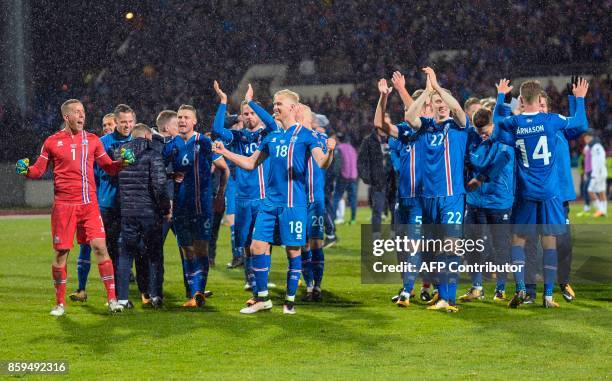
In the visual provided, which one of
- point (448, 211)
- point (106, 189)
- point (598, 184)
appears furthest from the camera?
point (598, 184)

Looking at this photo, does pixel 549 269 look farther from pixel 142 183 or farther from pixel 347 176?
pixel 347 176

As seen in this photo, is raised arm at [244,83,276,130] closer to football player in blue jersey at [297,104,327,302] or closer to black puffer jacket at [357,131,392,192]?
football player in blue jersey at [297,104,327,302]

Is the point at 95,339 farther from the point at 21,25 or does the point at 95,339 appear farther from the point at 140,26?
the point at 140,26

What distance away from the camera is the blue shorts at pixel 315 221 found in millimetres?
10609

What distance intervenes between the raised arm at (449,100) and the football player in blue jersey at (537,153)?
0.40 metres

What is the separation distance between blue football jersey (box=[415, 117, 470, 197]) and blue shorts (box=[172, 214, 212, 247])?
7.51ft

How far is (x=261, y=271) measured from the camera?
30.5ft

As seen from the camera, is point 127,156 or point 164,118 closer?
point 127,156

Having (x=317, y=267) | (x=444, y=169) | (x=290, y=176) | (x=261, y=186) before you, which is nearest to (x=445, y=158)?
(x=444, y=169)

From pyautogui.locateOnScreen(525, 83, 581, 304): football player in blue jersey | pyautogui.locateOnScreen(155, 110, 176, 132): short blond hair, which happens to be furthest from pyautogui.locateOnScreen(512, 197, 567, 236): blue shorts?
pyautogui.locateOnScreen(155, 110, 176, 132): short blond hair

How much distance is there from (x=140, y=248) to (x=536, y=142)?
4.00 m

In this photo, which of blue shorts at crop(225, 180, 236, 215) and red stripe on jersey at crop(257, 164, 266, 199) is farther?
blue shorts at crop(225, 180, 236, 215)

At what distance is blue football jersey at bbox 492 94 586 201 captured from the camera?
9.35 m

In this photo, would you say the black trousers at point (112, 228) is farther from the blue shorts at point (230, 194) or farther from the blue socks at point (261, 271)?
the blue shorts at point (230, 194)
